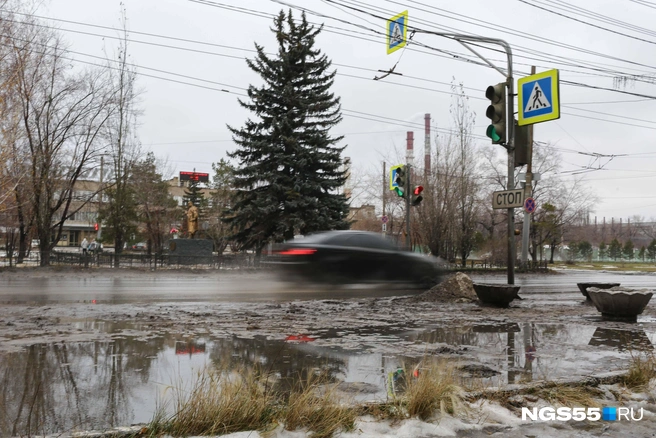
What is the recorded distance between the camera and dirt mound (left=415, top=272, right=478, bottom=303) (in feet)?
40.1

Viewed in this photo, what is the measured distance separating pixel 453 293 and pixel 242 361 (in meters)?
7.86

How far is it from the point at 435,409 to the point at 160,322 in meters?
5.24

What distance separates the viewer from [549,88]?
12227 mm

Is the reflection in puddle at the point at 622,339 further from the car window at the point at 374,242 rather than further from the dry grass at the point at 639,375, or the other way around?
the car window at the point at 374,242

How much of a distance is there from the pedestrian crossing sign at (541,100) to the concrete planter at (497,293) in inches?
154

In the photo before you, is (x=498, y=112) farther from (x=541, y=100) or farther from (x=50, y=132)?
(x=50, y=132)

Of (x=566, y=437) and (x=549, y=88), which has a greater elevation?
(x=549, y=88)

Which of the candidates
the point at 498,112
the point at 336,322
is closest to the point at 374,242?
the point at 498,112

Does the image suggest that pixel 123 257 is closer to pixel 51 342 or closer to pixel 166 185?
pixel 51 342

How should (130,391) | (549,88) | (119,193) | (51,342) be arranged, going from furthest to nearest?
1. (119,193)
2. (549,88)
3. (51,342)
4. (130,391)

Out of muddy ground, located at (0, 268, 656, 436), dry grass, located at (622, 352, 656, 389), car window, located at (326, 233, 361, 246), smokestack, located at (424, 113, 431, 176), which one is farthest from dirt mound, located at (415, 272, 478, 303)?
smokestack, located at (424, 113, 431, 176)

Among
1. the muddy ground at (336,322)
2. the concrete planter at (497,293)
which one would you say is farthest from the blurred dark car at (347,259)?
the concrete planter at (497,293)

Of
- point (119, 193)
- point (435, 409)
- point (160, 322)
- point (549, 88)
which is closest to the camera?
point (435, 409)

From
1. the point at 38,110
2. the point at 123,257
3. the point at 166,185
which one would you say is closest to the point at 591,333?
the point at 123,257
